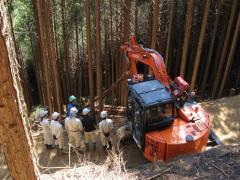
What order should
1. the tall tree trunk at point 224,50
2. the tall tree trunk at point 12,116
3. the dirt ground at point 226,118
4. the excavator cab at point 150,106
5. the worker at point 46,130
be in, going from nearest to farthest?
the tall tree trunk at point 12,116 → the excavator cab at point 150,106 → the worker at point 46,130 → the dirt ground at point 226,118 → the tall tree trunk at point 224,50

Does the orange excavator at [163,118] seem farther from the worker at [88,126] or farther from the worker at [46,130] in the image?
the worker at [46,130]

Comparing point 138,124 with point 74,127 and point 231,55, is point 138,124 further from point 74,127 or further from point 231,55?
point 231,55

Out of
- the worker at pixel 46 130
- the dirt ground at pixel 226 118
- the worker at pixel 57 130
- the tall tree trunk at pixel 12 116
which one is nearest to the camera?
the tall tree trunk at pixel 12 116

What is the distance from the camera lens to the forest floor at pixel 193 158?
625 cm

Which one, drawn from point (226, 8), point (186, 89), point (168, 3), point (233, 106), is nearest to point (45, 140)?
point (186, 89)

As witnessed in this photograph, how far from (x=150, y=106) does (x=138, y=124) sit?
0.72 m

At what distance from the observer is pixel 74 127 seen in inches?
315

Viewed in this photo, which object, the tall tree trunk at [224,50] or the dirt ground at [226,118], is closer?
the dirt ground at [226,118]

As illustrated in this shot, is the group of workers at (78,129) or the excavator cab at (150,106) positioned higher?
the excavator cab at (150,106)

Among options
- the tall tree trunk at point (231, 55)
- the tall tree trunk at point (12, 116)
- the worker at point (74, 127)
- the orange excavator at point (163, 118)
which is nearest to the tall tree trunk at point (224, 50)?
the tall tree trunk at point (231, 55)

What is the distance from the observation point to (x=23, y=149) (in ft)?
10.5

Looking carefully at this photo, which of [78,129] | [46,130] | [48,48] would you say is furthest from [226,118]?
[48,48]

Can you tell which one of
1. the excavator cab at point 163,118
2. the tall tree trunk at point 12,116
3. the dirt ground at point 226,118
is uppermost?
the tall tree trunk at point 12,116

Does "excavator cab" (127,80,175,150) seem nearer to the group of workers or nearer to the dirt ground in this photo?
the group of workers
